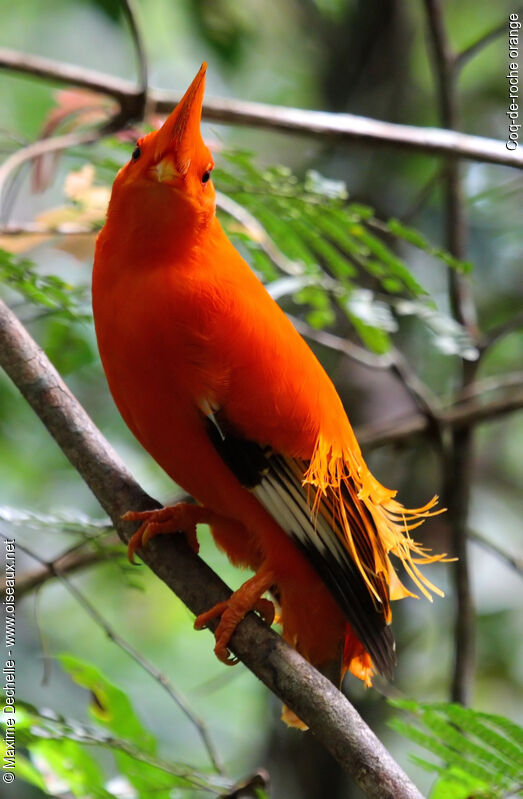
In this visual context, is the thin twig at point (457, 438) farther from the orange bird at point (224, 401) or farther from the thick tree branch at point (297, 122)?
the orange bird at point (224, 401)

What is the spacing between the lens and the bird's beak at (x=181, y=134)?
1846 mm

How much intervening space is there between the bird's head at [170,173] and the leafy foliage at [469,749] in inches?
43.2

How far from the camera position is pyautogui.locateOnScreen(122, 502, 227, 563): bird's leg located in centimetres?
183

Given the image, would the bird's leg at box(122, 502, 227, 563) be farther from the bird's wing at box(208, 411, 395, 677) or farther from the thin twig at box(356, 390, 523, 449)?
the thin twig at box(356, 390, 523, 449)

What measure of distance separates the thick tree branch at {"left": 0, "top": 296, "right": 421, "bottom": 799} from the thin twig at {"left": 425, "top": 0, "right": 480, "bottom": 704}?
1362 millimetres

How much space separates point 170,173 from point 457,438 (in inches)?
72.4

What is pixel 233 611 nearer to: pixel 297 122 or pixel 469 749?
pixel 469 749

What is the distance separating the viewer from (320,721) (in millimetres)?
1471

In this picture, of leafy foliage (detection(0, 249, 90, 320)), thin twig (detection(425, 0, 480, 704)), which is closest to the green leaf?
leafy foliage (detection(0, 249, 90, 320))

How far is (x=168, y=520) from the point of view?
189 centimetres

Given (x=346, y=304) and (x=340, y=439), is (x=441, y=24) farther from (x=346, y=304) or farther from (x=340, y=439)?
(x=340, y=439)

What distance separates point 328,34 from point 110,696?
3.60 m

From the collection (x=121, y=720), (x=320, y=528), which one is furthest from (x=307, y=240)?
(x=121, y=720)

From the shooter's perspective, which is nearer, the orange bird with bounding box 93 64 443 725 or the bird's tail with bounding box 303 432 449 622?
the orange bird with bounding box 93 64 443 725
